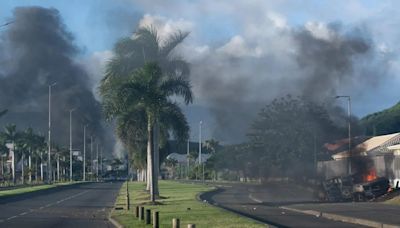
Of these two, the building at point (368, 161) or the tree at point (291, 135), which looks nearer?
the building at point (368, 161)

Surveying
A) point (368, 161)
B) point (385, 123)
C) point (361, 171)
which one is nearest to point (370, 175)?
point (361, 171)

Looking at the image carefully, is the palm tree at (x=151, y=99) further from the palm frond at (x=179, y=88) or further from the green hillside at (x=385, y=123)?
the green hillside at (x=385, y=123)

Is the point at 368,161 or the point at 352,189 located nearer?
the point at 352,189

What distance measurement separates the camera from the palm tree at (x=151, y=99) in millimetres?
40406

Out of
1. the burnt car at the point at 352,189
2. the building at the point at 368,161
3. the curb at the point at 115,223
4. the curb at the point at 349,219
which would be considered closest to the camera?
the curb at the point at 349,219

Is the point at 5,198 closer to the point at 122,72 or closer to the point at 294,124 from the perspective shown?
the point at 122,72

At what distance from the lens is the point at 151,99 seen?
133 ft

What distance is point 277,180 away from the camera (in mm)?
61000

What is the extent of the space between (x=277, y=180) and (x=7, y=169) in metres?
130

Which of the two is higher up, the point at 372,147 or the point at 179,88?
the point at 179,88

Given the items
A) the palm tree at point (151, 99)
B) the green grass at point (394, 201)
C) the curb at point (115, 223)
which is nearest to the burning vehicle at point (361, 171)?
the green grass at point (394, 201)

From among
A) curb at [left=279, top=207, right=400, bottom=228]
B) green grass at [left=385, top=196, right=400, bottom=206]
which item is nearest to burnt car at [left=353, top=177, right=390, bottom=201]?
green grass at [left=385, top=196, right=400, bottom=206]

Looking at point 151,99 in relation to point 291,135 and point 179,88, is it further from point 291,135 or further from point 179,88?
point 291,135

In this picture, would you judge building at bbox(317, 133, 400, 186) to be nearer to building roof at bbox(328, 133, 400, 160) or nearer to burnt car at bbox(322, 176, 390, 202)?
building roof at bbox(328, 133, 400, 160)
